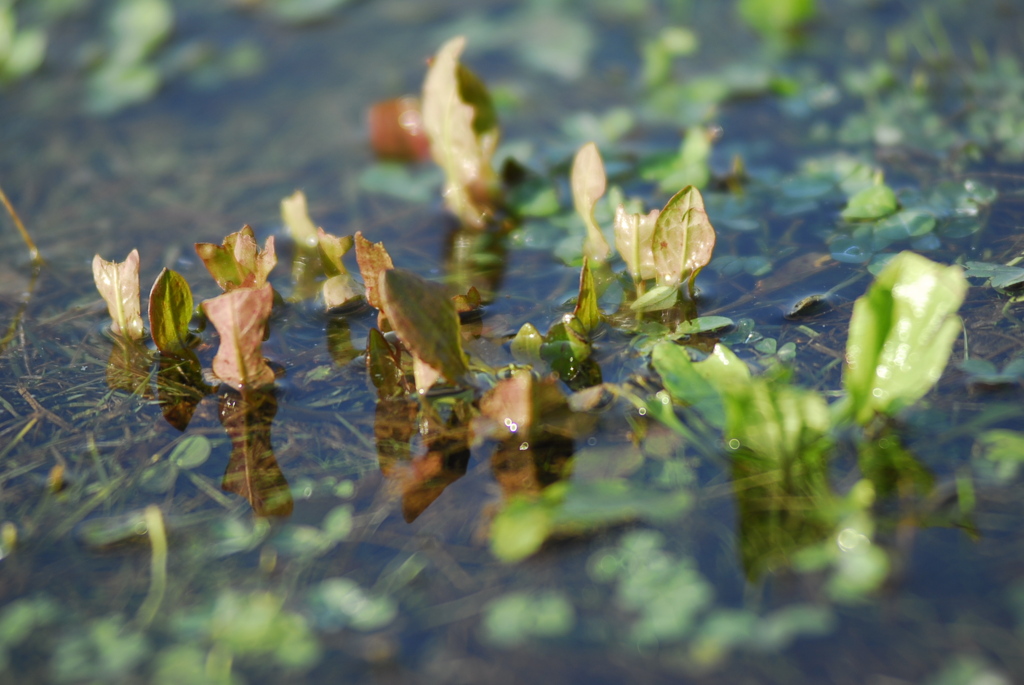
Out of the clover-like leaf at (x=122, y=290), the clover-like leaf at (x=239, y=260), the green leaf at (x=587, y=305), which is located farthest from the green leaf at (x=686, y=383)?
the clover-like leaf at (x=122, y=290)

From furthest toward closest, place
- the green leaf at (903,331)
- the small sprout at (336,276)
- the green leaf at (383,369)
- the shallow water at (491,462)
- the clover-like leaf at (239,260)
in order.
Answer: the small sprout at (336,276) < the clover-like leaf at (239,260) < the green leaf at (383,369) < the green leaf at (903,331) < the shallow water at (491,462)

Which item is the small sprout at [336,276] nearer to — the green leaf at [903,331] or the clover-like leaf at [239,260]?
Answer: the clover-like leaf at [239,260]

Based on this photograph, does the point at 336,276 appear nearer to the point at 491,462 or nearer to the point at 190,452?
the point at 190,452

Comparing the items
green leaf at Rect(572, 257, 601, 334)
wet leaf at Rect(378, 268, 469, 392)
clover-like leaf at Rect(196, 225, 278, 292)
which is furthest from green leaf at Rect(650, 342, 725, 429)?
clover-like leaf at Rect(196, 225, 278, 292)

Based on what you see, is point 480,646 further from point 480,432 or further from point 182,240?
point 182,240

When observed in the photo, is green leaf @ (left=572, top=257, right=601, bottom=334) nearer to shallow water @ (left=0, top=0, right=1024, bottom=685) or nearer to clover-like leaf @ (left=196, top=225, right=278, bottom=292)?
shallow water @ (left=0, top=0, right=1024, bottom=685)

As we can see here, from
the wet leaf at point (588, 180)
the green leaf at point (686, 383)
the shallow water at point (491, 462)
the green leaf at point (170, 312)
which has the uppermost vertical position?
the wet leaf at point (588, 180)
